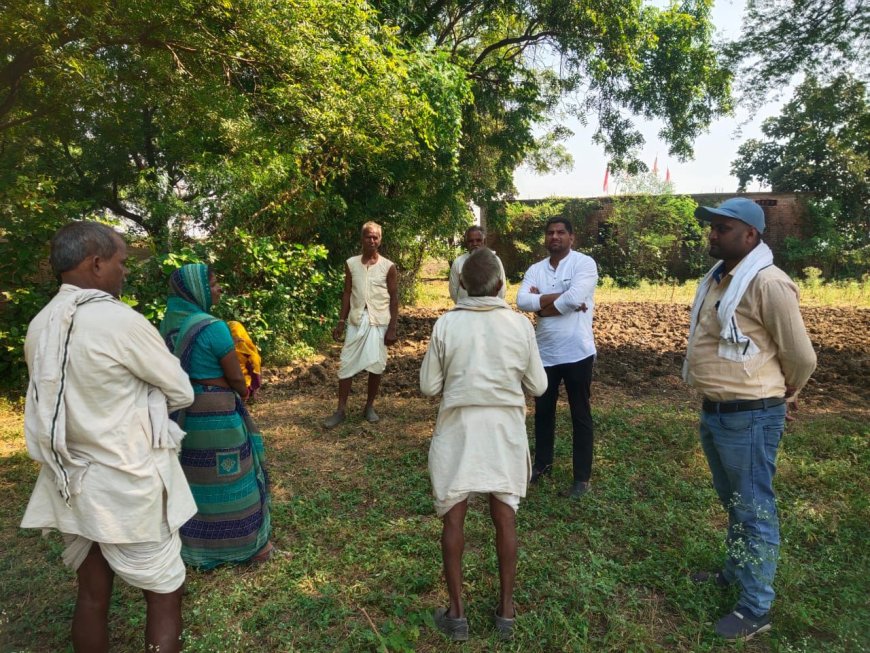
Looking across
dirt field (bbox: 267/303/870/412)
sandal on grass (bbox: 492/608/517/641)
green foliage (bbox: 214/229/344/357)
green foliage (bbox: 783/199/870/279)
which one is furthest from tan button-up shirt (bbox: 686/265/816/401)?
green foliage (bbox: 783/199/870/279)

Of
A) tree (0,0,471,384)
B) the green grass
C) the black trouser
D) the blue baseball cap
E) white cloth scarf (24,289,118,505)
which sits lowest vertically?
the green grass

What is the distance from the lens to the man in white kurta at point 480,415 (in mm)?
2439

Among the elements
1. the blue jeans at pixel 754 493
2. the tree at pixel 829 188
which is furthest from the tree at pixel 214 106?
the tree at pixel 829 188

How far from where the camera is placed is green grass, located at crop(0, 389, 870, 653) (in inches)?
101

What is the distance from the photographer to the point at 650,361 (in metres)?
7.84

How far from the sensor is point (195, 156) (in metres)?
6.95

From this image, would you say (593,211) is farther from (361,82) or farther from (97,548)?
(97,548)

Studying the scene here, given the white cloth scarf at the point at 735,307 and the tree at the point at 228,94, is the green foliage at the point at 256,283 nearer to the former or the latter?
the tree at the point at 228,94

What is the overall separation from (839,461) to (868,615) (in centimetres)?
235

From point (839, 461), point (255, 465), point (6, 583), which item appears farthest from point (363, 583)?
point (839, 461)

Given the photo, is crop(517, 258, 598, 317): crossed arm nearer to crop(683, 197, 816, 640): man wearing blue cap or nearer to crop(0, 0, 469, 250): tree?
crop(683, 197, 816, 640): man wearing blue cap

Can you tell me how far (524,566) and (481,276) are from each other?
171 cm

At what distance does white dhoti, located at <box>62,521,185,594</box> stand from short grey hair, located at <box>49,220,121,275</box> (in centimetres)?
102

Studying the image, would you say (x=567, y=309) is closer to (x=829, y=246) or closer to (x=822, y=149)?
(x=829, y=246)
